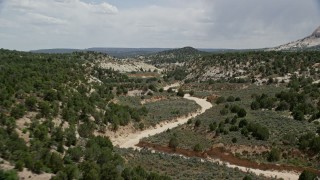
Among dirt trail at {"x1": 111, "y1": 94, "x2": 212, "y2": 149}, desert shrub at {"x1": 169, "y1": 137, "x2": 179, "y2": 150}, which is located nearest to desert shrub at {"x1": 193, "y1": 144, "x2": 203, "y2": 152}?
desert shrub at {"x1": 169, "y1": 137, "x2": 179, "y2": 150}

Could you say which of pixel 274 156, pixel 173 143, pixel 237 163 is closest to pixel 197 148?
pixel 173 143

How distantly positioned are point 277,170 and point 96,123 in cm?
2344

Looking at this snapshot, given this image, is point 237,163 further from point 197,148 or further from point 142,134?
point 142,134

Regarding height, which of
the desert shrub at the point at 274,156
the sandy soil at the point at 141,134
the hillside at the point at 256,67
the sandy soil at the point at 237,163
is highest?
the hillside at the point at 256,67

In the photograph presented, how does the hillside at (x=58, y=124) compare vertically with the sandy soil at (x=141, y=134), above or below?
above

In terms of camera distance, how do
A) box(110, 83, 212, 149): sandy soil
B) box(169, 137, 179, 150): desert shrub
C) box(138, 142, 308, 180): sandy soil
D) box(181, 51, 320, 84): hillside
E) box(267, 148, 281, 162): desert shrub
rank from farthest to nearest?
box(181, 51, 320, 84): hillside < box(110, 83, 212, 149): sandy soil < box(169, 137, 179, 150): desert shrub < box(267, 148, 281, 162): desert shrub < box(138, 142, 308, 180): sandy soil

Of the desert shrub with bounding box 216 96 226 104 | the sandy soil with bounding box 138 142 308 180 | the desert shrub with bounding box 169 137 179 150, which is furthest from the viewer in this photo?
the desert shrub with bounding box 216 96 226 104

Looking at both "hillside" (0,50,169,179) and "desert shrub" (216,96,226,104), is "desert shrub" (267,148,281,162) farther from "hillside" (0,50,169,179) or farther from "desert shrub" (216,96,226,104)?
"desert shrub" (216,96,226,104)

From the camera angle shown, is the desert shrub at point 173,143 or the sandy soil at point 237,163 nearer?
the sandy soil at point 237,163

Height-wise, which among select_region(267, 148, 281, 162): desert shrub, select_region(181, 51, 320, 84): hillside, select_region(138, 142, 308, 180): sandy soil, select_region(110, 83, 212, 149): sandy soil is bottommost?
select_region(110, 83, 212, 149): sandy soil

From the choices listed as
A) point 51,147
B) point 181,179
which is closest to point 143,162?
point 181,179

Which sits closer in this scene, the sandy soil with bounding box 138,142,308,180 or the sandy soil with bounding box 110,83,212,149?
the sandy soil with bounding box 138,142,308,180

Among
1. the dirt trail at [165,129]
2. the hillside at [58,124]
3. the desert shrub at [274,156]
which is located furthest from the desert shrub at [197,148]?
the hillside at [58,124]

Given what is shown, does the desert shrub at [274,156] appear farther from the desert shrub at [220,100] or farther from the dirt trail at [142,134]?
the desert shrub at [220,100]
